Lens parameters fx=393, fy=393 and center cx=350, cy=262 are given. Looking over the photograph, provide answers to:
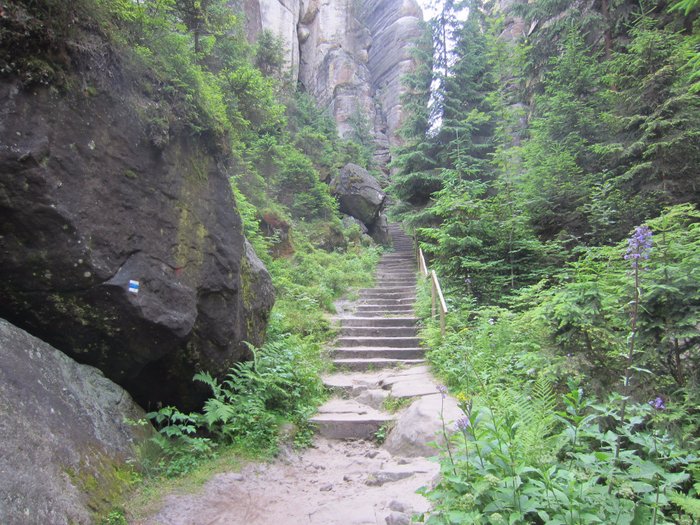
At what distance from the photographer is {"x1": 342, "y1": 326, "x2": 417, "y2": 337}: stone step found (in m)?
9.50

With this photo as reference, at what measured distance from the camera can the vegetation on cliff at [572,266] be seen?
7.51 ft

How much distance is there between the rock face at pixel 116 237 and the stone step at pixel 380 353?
3.87 metres

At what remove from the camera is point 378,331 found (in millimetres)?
9609

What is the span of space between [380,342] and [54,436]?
6805 mm

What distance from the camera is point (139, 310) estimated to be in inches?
147

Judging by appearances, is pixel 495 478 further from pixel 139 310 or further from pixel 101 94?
pixel 101 94

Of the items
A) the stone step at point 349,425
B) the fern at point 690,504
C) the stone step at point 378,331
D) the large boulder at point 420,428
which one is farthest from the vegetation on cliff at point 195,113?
the fern at point 690,504

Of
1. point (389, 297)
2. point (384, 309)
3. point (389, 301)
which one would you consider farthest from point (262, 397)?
point (389, 297)

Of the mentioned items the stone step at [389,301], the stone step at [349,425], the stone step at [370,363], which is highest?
the stone step at [389,301]

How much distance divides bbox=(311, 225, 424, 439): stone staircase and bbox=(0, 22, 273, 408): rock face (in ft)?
6.75

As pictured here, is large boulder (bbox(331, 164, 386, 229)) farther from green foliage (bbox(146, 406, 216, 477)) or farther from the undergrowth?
green foliage (bbox(146, 406, 216, 477))

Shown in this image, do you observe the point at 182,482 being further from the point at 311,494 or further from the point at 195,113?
the point at 195,113

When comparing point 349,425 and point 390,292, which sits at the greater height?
point 390,292

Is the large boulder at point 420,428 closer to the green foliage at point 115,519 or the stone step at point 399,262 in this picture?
the green foliage at point 115,519
